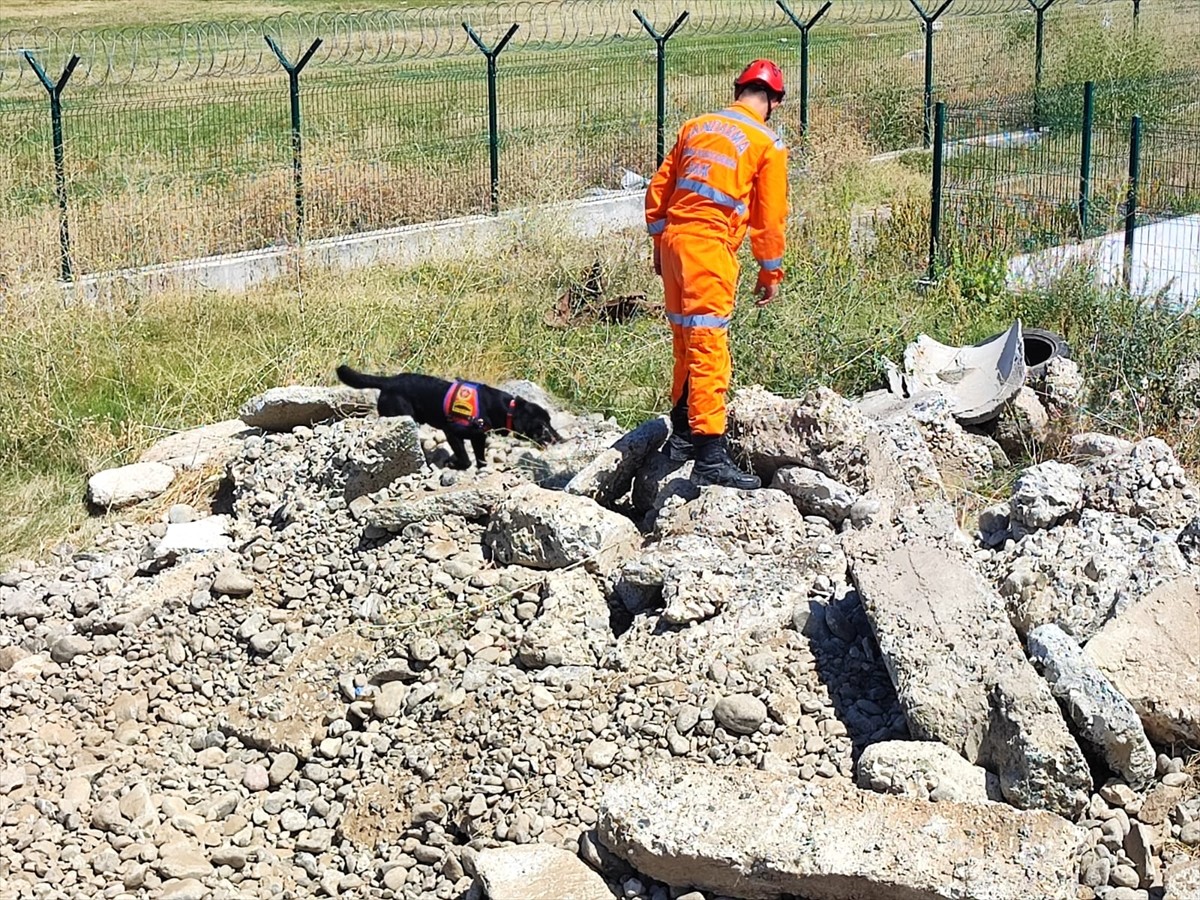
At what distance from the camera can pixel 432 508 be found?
20.6 ft

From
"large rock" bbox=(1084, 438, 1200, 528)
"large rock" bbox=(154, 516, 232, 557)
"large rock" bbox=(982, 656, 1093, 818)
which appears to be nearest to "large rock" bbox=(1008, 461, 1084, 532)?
"large rock" bbox=(1084, 438, 1200, 528)

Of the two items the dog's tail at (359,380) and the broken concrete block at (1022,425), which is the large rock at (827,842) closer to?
the dog's tail at (359,380)

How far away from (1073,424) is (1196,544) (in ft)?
7.58

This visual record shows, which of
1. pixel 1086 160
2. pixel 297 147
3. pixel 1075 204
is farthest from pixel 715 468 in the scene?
pixel 297 147

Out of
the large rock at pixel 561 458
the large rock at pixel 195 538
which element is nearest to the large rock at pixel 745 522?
the large rock at pixel 561 458

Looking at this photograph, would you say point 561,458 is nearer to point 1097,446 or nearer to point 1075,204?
point 1097,446

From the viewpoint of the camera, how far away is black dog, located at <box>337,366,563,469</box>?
23.7 feet

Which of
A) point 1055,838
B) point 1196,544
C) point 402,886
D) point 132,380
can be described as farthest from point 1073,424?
point 132,380

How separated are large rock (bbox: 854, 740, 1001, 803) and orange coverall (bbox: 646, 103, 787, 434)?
2.15 meters

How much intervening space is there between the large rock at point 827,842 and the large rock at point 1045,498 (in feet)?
6.16

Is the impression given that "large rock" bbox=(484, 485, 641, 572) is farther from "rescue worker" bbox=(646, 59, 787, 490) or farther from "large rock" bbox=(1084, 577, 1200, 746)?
"large rock" bbox=(1084, 577, 1200, 746)

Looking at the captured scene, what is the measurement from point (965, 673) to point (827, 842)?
0.85 metres

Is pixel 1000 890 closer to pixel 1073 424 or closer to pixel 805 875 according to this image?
pixel 805 875

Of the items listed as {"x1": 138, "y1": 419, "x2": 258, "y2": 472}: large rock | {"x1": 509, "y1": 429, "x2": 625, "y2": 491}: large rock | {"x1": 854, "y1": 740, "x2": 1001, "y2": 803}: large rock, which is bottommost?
{"x1": 854, "y1": 740, "x2": 1001, "y2": 803}: large rock
